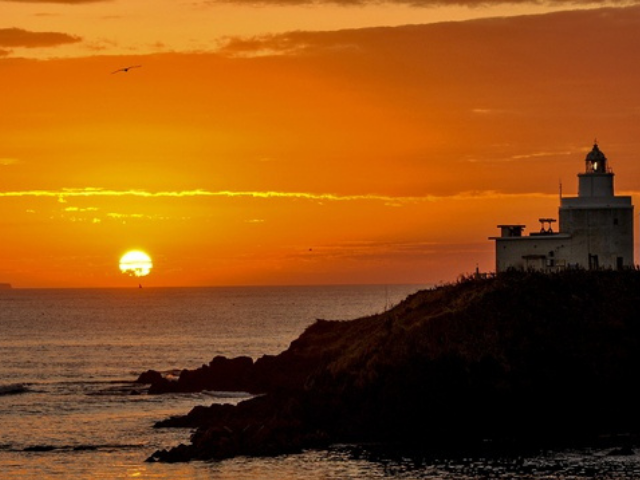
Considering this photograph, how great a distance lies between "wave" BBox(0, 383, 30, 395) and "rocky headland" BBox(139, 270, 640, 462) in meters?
29.3

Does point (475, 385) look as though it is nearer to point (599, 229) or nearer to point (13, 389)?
point (599, 229)

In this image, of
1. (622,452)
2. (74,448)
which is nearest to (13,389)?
(74,448)

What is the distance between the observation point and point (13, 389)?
87062mm

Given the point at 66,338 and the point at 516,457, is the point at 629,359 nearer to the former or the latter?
the point at 516,457

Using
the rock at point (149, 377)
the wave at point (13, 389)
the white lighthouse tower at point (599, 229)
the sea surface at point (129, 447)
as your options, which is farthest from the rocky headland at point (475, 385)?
the rock at point (149, 377)

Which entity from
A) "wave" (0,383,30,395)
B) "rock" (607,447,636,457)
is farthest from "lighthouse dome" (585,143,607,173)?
"wave" (0,383,30,395)

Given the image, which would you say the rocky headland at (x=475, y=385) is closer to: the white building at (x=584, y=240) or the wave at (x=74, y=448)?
the wave at (x=74, y=448)

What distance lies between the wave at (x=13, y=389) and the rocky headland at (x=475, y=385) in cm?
2930

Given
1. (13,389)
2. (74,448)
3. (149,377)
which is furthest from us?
(149,377)

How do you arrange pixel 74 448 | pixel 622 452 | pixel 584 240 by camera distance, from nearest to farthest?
pixel 622 452, pixel 74 448, pixel 584 240

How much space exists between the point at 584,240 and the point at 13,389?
41102mm

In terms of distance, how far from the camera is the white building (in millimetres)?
74812

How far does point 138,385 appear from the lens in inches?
3511

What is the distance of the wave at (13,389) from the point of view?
282 ft
